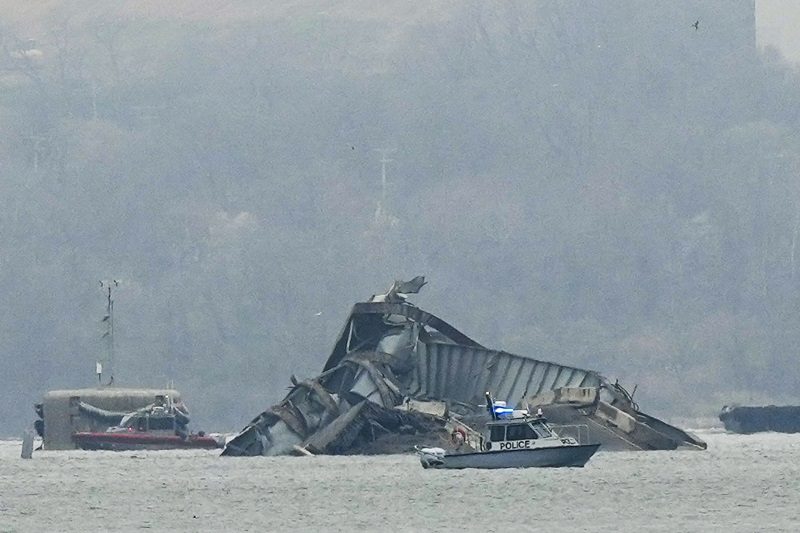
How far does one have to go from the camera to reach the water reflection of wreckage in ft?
520

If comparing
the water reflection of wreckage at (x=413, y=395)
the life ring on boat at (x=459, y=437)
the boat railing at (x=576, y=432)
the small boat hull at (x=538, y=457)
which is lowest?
the small boat hull at (x=538, y=457)

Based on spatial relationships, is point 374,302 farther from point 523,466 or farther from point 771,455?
point 523,466

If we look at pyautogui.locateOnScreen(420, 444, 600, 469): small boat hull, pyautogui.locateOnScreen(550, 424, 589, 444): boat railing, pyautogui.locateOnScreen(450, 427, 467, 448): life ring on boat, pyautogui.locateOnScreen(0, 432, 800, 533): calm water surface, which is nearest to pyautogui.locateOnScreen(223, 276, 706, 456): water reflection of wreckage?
pyautogui.locateOnScreen(550, 424, 589, 444): boat railing

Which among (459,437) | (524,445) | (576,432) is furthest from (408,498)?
(576,432)

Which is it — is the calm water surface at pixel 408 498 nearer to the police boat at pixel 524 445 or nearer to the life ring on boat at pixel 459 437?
the police boat at pixel 524 445

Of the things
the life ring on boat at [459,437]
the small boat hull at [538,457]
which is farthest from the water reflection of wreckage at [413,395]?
the small boat hull at [538,457]

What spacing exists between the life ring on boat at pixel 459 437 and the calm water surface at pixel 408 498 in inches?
182

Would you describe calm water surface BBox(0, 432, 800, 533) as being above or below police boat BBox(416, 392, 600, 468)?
below

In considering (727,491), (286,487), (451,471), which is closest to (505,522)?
(727,491)

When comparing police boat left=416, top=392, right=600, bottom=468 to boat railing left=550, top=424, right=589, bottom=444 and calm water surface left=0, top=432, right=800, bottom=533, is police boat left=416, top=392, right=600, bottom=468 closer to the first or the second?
calm water surface left=0, top=432, right=800, bottom=533

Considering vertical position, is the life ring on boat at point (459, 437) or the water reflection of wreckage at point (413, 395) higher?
the water reflection of wreckage at point (413, 395)

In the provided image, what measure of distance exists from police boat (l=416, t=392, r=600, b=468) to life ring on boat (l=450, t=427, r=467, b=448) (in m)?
20.0

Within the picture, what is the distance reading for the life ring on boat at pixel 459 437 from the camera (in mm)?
145000

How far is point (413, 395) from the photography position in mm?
166250
